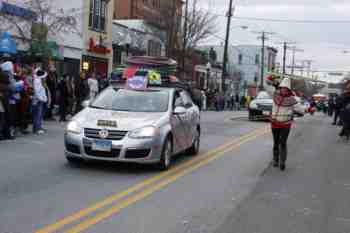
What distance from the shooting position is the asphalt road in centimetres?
638

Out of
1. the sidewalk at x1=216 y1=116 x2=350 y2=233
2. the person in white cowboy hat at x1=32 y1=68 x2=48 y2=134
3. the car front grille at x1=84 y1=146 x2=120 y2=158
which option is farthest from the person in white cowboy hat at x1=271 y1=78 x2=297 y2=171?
the person in white cowboy hat at x1=32 y1=68 x2=48 y2=134

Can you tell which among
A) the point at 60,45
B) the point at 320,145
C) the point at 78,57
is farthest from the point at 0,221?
the point at 78,57

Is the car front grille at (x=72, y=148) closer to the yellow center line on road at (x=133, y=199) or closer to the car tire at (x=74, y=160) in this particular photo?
the car tire at (x=74, y=160)

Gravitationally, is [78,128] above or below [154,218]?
above

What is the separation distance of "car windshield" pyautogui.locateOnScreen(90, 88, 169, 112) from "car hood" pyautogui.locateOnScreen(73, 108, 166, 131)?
0.30 metres

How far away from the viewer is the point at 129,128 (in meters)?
9.41

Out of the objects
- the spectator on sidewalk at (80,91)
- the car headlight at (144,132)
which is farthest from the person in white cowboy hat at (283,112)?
→ the spectator on sidewalk at (80,91)

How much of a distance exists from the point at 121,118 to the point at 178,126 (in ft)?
4.87

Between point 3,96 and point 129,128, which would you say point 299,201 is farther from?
point 3,96

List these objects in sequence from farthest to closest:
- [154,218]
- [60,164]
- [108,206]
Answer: [60,164], [108,206], [154,218]

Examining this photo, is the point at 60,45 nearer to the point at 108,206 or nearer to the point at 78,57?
the point at 78,57

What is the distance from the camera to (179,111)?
421 inches

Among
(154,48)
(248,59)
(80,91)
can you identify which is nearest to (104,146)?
(80,91)

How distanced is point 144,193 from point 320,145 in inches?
383
